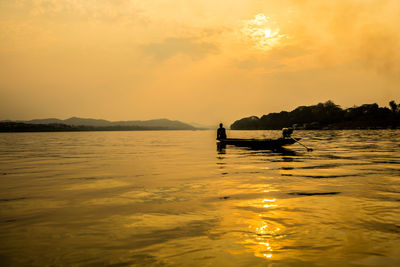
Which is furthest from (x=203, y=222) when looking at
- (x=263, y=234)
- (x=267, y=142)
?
(x=267, y=142)

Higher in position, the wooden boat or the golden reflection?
the wooden boat

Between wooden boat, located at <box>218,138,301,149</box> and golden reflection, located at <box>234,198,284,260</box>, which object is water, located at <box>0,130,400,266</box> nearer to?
golden reflection, located at <box>234,198,284,260</box>

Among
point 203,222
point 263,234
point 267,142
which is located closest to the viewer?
point 263,234

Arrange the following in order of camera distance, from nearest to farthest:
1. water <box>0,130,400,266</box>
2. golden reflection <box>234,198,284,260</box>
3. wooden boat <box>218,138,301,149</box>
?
water <box>0,130,400,266</box> → golden reflection <box>234,198,284,260</box> → wooden boat <box>218,138,301,149</box>

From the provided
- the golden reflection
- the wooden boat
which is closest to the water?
the golden reflection

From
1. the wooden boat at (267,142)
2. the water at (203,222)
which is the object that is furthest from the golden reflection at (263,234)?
the wooden boat at (267,142)

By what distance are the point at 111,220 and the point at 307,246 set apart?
16.9ft

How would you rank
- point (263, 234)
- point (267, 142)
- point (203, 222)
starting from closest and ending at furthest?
point (263, 234), point (203, 222), point (267, 142)

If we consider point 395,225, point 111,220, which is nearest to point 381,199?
point 395,225

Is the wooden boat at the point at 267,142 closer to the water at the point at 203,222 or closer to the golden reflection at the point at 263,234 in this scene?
the water at the point at 203,222

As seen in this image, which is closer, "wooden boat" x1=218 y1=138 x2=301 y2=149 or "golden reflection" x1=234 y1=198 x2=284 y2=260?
"golden reflection" x1=234 y1=198 x2=284 y2=260

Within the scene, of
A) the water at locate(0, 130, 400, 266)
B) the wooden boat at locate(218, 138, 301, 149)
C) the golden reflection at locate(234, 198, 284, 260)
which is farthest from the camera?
the wooden boat at locate(218, 138, 301, 149)

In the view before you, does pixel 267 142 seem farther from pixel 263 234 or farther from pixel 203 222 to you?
pixel 263 234

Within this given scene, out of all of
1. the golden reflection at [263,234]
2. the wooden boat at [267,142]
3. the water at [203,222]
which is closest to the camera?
the water at [203,222]
